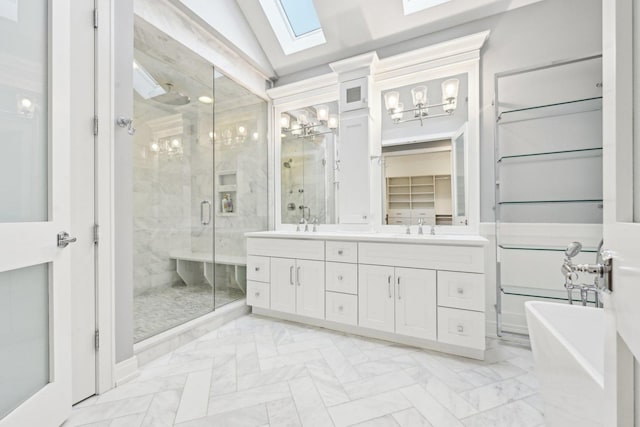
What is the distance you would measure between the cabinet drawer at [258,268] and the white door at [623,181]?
2462 mm

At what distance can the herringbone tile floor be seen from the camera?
1387 mm

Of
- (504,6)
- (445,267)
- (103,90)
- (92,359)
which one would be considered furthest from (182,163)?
(504,6)

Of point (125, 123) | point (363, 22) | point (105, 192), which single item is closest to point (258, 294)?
point (105, 192)

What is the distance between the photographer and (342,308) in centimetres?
233

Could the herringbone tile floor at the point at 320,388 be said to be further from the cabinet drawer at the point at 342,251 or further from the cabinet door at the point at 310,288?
the cabinet drawer at the point at 342,251

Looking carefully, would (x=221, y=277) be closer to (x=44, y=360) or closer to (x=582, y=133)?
(x=44, y=360)

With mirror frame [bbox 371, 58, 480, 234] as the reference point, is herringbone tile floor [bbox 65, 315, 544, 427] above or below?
below

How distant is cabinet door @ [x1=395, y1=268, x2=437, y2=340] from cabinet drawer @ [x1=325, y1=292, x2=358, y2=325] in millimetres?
352

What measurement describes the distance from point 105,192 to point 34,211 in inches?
15.3

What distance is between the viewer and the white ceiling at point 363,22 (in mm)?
2314

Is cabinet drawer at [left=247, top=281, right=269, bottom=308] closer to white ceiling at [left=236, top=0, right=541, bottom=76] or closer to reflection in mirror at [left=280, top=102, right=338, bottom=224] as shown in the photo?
reflection in mirror at [left=280, top=102, right=338, bottom=224]

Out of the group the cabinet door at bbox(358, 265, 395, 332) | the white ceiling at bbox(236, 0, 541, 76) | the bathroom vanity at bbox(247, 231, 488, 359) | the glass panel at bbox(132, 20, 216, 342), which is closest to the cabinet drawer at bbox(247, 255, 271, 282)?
the bathroom vanity at bbox(247, 231, 488, 359)

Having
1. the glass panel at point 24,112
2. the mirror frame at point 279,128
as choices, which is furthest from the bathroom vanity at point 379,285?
the glass panel at point 24,112

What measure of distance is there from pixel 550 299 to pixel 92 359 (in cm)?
310
